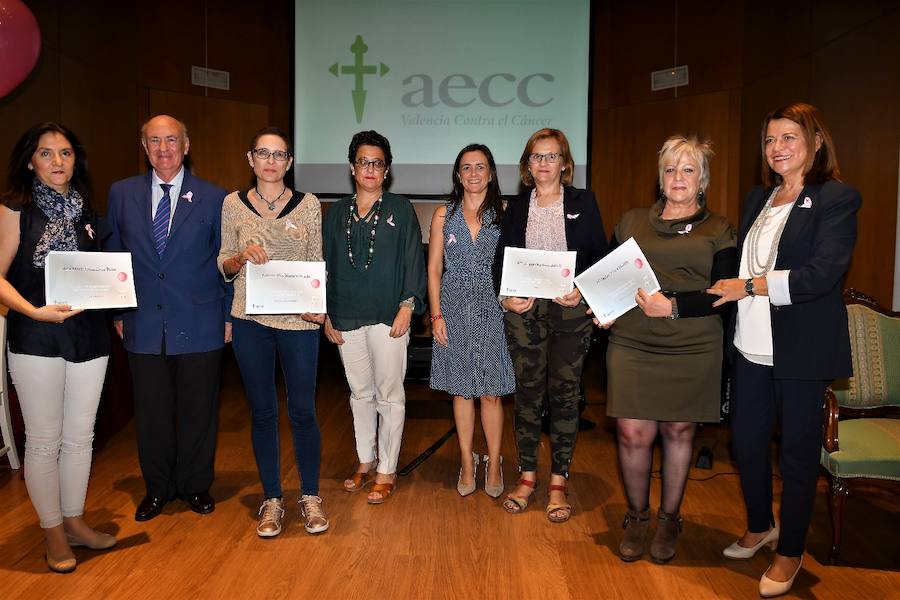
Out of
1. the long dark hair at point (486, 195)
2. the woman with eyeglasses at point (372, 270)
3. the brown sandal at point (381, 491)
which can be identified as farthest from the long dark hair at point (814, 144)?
the brown sandal at point (381, 491)

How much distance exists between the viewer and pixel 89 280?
2680 mm

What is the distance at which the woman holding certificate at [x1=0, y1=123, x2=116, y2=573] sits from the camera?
103 inches

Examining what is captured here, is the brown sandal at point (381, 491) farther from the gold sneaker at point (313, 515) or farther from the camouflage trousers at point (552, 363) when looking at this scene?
the camouflage trousers at point (552, 363)

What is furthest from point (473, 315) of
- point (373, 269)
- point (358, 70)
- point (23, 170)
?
point (358, 70)

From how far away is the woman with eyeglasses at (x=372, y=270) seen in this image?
3.30m

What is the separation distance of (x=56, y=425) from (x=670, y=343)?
232cm

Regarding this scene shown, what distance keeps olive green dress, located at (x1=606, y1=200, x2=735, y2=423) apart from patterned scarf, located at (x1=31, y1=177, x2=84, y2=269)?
2.13m

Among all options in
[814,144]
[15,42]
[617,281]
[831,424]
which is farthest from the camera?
[15,42]

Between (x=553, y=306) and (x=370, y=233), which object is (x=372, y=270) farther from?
(x=553, y=306)

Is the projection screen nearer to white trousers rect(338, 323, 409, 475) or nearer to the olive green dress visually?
white trousers rect(338, 323, 409, 475)

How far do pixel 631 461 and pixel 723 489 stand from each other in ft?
3.67

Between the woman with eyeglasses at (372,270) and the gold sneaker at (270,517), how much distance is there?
48 centimetres

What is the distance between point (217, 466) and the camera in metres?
4.03

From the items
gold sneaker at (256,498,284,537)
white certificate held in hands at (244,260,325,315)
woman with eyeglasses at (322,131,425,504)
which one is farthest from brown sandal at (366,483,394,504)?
white certificate held in hands at (244,260,325,315)
